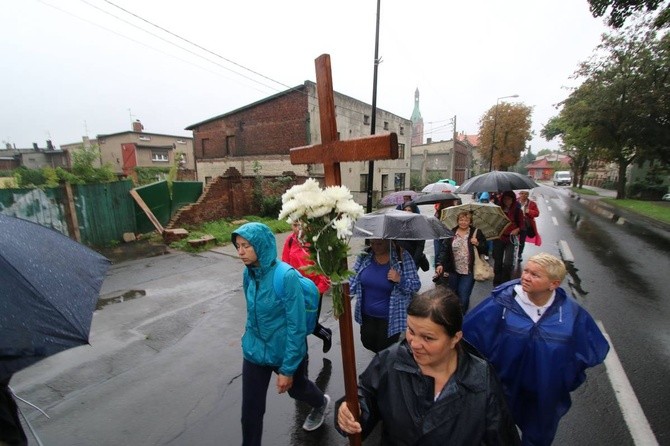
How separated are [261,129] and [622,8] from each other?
1908cm

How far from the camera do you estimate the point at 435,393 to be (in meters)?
1.51

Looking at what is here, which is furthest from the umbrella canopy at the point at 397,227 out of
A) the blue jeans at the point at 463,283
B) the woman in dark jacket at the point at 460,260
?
the blue jeans at the point at 463,283

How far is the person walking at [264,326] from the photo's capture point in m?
2.31

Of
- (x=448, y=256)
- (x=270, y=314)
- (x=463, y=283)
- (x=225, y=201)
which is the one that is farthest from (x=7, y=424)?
(x=225, y=201)

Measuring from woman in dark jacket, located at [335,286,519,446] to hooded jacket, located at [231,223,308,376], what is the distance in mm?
821

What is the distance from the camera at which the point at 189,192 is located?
13164 mm

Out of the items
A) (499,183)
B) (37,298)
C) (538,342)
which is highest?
(499,183)

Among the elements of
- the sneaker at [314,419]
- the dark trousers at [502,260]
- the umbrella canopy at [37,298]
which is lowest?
the sneaker at [314,419]

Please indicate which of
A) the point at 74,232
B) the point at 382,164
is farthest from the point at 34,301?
the point at 382,164

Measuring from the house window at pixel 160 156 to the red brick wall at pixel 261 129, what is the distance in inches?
432

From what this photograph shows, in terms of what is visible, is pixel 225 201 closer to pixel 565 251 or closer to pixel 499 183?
pixel 499 183

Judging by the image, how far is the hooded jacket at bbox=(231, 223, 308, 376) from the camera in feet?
7.57

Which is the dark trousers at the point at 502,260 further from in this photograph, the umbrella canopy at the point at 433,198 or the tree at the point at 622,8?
the tree at the point at 622,8

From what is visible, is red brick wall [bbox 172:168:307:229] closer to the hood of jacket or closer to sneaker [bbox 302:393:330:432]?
sneaker [bbox 302:393:330:432]
